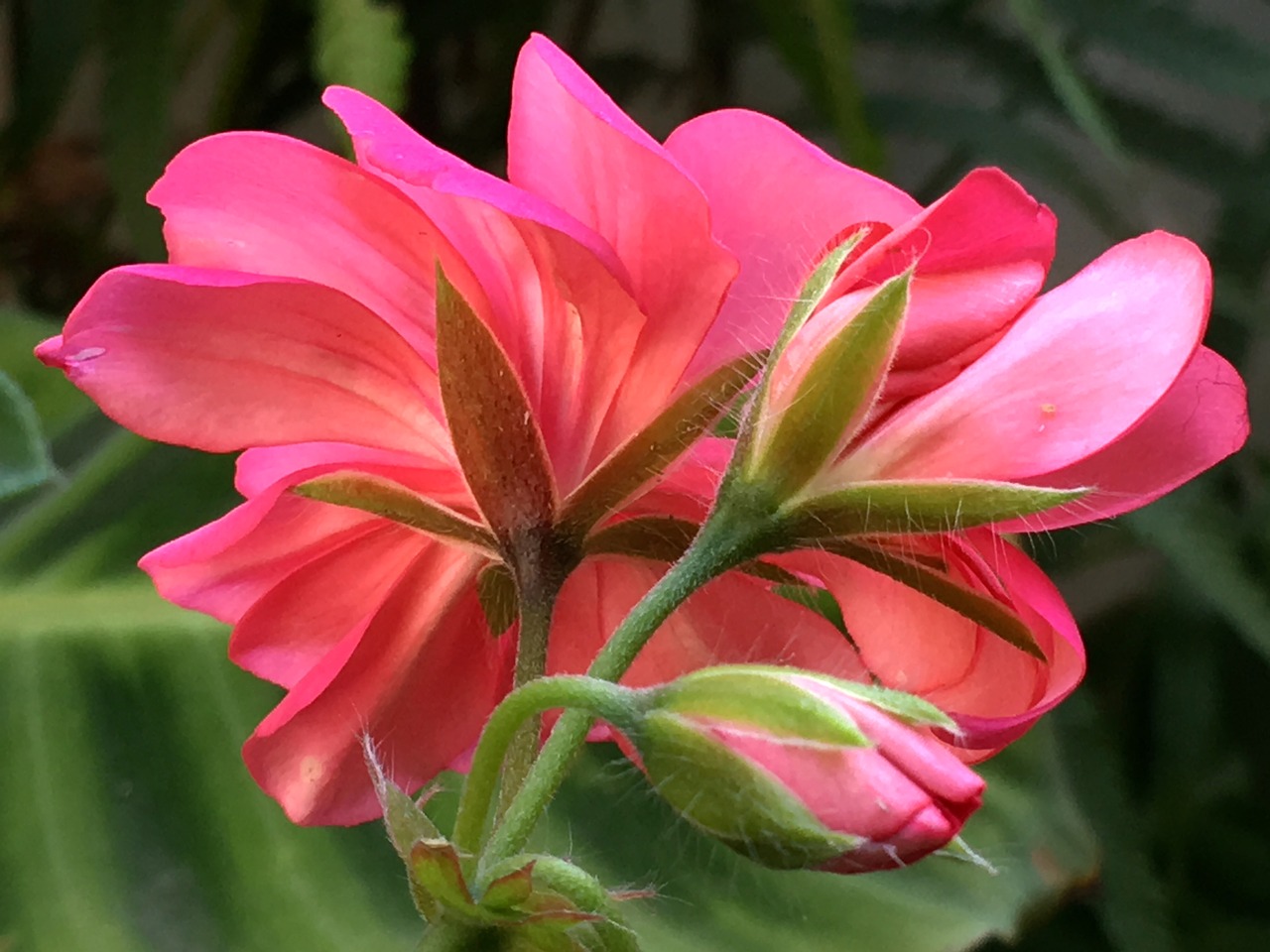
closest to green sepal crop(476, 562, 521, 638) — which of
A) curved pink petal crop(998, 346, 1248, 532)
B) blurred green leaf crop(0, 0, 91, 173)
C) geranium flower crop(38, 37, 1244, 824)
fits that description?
geranium flower crop(38, 37, 1244, 824)

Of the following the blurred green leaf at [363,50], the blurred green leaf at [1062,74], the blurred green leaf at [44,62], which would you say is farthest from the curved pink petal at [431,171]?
the blurred green leaf at [44,62]

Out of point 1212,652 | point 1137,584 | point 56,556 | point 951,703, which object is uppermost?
point 951,703

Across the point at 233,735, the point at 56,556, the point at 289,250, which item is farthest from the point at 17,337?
the point at 289,250

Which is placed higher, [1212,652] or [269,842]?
[269,842]

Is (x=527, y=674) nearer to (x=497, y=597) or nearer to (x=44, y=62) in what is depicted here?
(x=497, y=597)

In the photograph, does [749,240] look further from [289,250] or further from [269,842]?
[269,842]

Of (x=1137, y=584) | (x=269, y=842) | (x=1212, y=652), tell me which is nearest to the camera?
(x=269, y=842)
